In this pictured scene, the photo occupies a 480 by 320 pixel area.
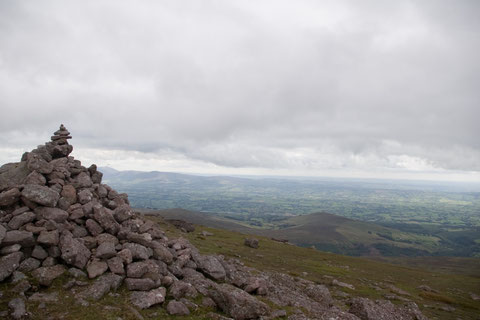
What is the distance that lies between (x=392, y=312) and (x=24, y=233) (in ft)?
152

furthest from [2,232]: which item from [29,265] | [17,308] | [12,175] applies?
[12,175]

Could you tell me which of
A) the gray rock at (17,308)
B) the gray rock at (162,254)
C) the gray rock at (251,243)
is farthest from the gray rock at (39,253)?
the gray rock at (251,243)

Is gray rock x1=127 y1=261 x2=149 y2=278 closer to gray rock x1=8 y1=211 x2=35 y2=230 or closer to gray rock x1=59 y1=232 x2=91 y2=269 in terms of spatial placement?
gray rock x1=59 y1=232 x2=91 y2=269

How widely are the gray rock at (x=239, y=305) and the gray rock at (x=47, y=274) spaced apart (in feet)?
51.2

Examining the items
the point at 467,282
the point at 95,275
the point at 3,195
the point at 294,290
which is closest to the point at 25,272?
the point at 95,275

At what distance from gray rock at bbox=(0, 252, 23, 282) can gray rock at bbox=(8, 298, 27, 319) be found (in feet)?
10.9

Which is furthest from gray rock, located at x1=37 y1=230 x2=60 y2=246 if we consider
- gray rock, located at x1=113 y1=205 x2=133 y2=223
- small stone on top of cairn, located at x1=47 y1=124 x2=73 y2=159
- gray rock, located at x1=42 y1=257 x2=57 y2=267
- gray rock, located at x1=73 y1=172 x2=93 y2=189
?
small stone on top of cairn, located at x1=47 y1=124 x2=73 y2=159

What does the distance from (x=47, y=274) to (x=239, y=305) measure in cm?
1829

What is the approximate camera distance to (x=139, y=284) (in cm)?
2702

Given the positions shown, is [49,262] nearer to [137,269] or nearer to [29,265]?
[29,265]

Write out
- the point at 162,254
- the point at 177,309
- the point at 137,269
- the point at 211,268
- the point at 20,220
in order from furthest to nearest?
1. the point at 211,268
2. the point at 162,254
3. the point at 20,220
4. the point at 137,269
5. the point at 177,309

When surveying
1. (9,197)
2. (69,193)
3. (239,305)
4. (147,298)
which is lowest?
(239,305)

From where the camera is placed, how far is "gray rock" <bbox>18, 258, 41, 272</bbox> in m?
→ 25.3

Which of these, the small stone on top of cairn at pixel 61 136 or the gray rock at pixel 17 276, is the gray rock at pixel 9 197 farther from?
the small stone on top of cairn at pixel 61 136
